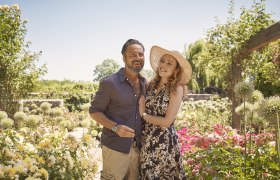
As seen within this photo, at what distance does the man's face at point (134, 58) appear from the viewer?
278 centimetres

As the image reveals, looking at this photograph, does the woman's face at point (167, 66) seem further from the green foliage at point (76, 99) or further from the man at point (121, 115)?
the green foliage at point (76, 99)

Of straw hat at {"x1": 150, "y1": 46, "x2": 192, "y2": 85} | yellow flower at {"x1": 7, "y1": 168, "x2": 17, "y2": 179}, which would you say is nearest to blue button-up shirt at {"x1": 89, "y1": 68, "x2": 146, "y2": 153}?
straw hat at {"x1": 150, "y1": 46, "x2": 192, "y2": 85}

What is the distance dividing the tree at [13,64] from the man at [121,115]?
630cm

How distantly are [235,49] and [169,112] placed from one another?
208 inches

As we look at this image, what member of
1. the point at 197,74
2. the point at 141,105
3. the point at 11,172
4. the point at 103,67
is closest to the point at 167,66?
the point at 141,105

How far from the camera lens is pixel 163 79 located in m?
2.79

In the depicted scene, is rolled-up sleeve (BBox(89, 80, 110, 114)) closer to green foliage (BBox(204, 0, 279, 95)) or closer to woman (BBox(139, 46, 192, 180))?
woman (BBox(139, 46, 192, 180))

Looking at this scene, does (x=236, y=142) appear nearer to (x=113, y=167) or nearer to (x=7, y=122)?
(x=113, y=167)

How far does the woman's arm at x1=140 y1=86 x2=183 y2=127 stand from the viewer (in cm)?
→ 250

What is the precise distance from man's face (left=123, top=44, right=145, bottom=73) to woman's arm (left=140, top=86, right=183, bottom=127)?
325 mm

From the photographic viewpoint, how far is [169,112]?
254 cm

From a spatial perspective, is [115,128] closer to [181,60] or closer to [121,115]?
[121,115]

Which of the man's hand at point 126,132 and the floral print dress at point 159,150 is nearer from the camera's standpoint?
the man's hand at point 126,132

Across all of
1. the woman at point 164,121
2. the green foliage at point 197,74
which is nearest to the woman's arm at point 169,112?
the woman at point 164,121
